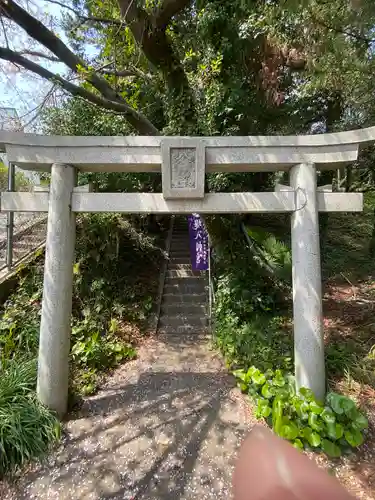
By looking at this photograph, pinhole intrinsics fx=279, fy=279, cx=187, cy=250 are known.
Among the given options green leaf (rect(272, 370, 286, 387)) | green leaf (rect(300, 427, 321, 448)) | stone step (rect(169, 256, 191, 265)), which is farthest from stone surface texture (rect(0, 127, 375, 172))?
stone step (rect(169, 256, 191, 265))

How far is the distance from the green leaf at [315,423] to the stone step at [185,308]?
122 inches

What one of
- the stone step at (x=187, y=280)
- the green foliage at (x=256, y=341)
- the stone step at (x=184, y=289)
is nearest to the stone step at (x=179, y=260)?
the stone step at (x=187, y=280)

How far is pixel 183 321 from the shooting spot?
5492 millimetres

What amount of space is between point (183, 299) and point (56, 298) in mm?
3327

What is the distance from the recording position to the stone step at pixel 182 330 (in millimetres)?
5238

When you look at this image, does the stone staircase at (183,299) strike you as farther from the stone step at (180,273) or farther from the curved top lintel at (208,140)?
the curved top lintel at (208,140)

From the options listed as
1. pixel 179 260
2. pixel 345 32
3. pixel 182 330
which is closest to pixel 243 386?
pixel 182 330

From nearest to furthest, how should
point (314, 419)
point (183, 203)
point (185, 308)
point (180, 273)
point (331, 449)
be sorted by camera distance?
1. point (331, 449)
2. point (314, 419)
3. point (183, 203)
4. point (185, 308)
5. point (180, 273)

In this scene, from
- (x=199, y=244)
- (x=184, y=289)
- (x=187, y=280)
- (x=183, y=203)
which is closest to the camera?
(x=183, y=203)

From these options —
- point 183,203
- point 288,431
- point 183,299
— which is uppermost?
point 183,203

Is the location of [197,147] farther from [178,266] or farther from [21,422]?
[178,266]

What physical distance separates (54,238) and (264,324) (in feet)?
10.8

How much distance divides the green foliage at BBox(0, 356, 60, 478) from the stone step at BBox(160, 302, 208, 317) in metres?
2.82

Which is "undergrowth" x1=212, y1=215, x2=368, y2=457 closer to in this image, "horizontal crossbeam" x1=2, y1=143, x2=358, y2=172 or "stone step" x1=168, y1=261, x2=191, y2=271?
"stone step" x1=168, y1=261, x2=191, y2=271
